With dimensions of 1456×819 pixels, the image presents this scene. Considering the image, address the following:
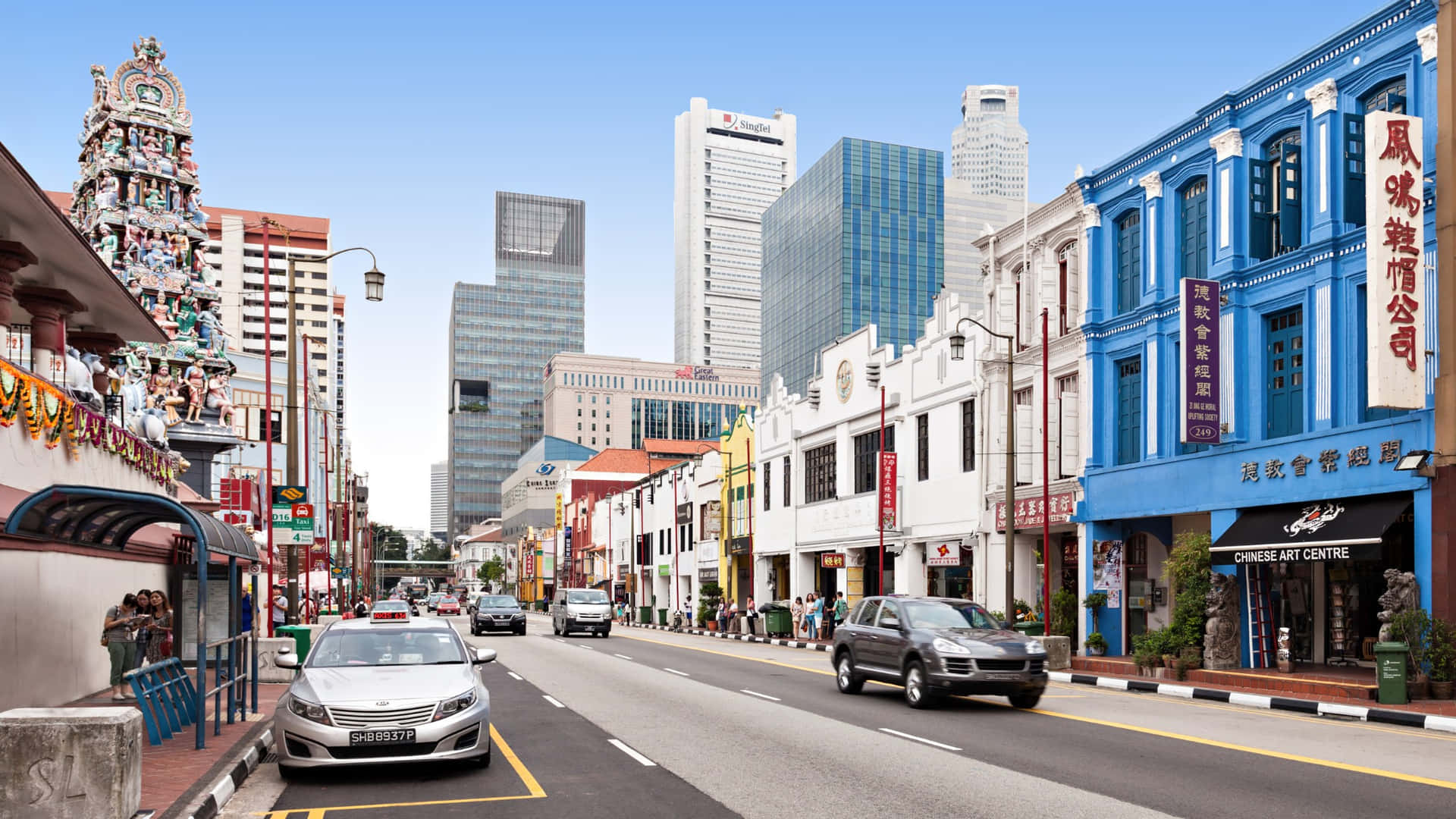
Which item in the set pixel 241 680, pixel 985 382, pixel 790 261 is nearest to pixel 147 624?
pixel 241 680

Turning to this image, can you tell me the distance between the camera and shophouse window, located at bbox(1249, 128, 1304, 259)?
25500mm

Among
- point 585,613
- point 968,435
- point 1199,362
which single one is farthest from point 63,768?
point 585,613

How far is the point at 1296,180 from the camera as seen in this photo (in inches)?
1005

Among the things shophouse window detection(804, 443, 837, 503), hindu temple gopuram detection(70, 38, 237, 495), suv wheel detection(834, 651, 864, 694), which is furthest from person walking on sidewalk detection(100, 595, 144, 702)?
shophouse window detection(804, 443, 837, 503)

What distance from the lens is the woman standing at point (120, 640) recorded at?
1728 cm

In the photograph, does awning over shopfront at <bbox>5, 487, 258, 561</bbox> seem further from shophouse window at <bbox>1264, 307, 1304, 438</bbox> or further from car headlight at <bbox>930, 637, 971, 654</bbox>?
shophouse window at <bbox>1264, 307, 1304, 438</bbox>

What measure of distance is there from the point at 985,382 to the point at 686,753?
80.2 feet

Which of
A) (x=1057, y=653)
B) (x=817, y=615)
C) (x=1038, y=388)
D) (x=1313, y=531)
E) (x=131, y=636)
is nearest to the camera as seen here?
(x=131, y=636)

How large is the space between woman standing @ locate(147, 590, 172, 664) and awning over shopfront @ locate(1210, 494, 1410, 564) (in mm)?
18977

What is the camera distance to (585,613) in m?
45.2

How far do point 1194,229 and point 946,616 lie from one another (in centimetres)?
1387

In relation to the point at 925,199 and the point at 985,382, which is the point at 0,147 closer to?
the point at 985,382

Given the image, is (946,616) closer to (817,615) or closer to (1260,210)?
(1260,210)

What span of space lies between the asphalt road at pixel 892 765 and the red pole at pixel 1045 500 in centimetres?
866
